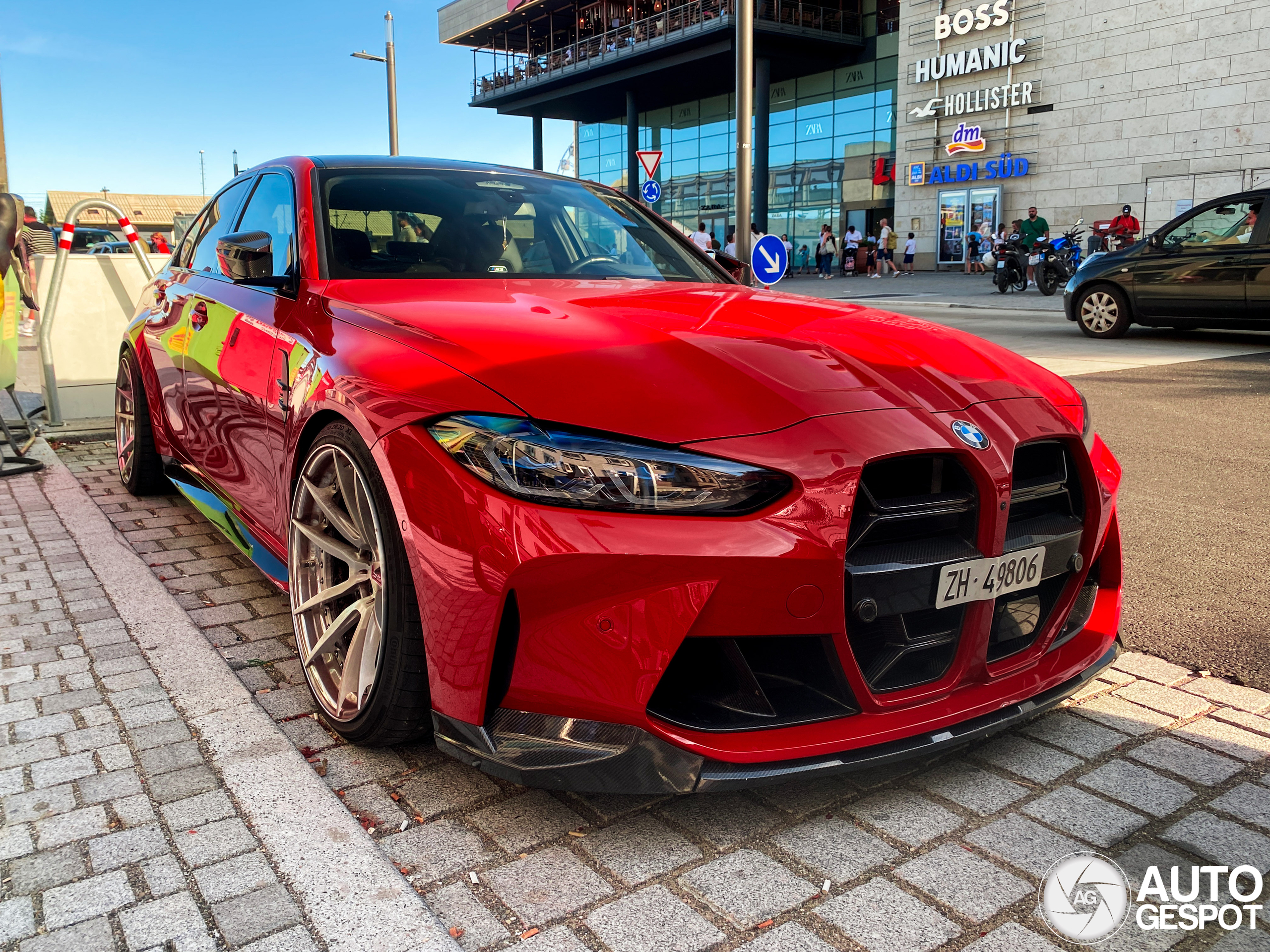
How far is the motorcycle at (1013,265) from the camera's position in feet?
71.7

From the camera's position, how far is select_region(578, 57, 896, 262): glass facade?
1471 inches

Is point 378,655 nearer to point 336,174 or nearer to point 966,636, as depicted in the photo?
point 966,636

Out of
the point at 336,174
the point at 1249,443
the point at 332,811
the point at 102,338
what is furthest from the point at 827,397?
the point at 102,338

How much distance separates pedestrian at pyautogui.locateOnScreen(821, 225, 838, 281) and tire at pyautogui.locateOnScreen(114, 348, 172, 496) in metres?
31.3

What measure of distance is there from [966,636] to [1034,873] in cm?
50

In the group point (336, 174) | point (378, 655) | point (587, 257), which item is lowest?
point (378, 655)

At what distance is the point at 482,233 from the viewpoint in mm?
3566

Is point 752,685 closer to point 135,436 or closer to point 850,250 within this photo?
point 135,436

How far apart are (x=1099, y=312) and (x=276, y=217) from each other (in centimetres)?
1187

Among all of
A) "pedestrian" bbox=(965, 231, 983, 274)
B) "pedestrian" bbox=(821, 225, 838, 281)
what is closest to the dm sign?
"pedestrian" bbox=(965, 231, 983, 274)

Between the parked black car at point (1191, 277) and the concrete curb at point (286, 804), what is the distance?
1197 cm

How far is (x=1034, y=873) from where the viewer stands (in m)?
2.09

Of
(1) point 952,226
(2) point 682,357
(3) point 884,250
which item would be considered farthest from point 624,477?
(1) point 952,226

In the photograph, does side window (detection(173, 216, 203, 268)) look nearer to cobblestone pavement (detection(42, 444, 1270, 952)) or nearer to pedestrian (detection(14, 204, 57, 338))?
cobblestone pavement (detection(42, 444, 1270, 952))
